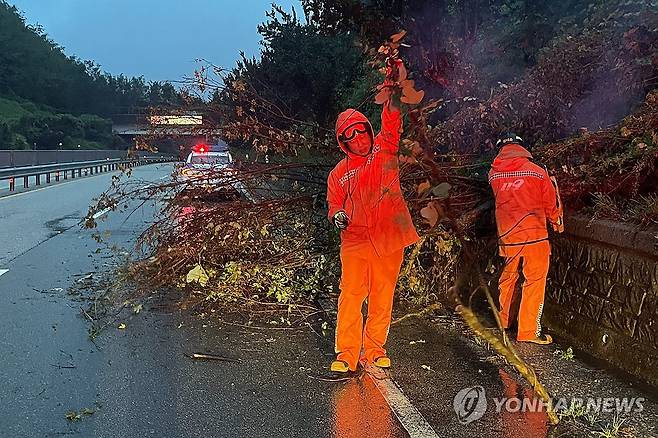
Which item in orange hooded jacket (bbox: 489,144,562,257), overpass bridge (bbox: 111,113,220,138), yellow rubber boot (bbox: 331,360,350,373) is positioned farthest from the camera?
overpass bridge (bbox: 111,113,220,138)

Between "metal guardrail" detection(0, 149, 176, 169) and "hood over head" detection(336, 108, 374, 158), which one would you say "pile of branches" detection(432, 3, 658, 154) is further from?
"metal guardrail" detection(0, 149, 176, 169)

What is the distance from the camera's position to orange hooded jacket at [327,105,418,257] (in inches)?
207

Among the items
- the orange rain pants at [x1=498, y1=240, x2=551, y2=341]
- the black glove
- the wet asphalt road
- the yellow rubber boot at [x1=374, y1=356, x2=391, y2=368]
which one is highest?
the black glove

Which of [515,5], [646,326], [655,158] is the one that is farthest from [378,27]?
[646,326]

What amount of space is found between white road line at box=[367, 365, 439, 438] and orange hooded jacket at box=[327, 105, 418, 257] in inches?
35.3

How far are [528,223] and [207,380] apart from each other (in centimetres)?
284

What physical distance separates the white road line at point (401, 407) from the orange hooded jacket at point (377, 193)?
90 cm

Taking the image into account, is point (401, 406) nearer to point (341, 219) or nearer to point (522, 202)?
point (341, 219)

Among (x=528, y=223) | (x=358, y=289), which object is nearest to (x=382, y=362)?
(x=358, y=289)

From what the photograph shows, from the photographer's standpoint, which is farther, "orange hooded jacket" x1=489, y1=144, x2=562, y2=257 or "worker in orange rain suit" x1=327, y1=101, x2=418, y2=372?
"orange hooded jacket" x1=489, y1=144, x2=562, y2=257

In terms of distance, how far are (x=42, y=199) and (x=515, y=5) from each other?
1619 centimetres

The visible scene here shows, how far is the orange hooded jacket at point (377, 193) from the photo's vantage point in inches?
207
